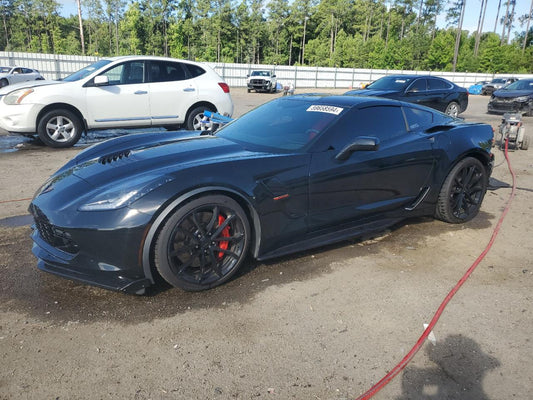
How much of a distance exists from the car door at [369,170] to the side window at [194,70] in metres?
5.90

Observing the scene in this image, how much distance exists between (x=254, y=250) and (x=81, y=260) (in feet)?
3.98

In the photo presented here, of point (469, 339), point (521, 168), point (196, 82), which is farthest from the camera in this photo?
point (196, 82)

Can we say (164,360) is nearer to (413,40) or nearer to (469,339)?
(469,339)

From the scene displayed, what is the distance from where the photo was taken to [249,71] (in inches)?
1439

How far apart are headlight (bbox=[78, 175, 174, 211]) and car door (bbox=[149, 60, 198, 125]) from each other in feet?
20.2

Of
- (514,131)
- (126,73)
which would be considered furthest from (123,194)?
(514,131)

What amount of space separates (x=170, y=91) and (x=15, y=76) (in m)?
14.3

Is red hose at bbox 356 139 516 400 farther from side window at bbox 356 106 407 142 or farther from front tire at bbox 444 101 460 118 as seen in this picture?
front tire at bbox 444 101 460 118

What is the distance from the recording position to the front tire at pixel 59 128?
7953 millimetres

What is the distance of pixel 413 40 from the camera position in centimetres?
6078

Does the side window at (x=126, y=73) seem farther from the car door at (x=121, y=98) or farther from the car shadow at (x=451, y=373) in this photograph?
the car shadow at (x=451, y=373)

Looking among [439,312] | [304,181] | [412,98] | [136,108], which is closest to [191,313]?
[304,181]

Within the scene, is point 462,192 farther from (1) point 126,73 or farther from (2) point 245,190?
(1) point 126,73

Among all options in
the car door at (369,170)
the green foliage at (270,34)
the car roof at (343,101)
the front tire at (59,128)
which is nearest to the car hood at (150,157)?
the car door at (369,170)
